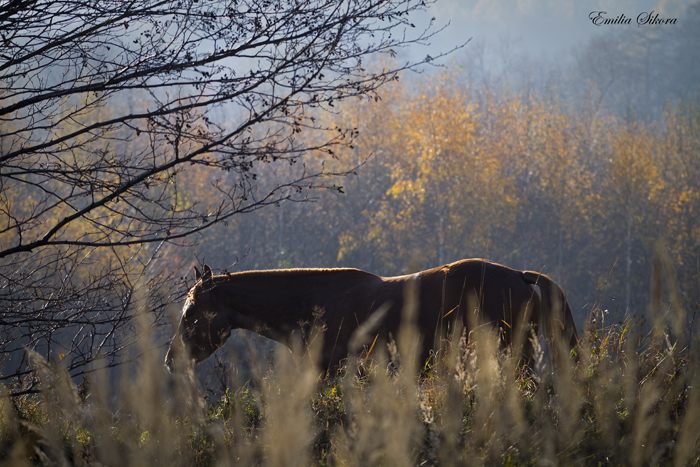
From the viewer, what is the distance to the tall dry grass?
6.03ft

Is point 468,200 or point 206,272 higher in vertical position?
point 206,272

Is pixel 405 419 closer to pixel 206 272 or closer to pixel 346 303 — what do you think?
pixel 346 303

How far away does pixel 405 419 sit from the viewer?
198 centimetres

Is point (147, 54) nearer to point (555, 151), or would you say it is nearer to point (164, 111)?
point (164, 111)

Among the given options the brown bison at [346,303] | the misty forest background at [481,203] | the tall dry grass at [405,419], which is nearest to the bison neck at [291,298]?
the brown bison at [346,303]

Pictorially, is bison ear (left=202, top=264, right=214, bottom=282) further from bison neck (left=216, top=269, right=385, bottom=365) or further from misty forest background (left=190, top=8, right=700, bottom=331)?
misty forest background (left=190, top=8, right=700, bottom=331)

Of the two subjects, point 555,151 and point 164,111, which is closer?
point 164,111

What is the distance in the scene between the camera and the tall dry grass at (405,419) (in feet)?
6.03

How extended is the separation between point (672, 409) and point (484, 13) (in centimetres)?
10709

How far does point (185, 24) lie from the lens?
353cm

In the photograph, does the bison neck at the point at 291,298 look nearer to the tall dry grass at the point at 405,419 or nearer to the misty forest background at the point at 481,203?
the tall dry grass at the point at 405,419

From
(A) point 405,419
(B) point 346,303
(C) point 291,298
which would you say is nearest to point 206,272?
(C) point 291,298

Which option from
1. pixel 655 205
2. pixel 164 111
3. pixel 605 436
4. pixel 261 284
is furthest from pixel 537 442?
pixel 655 205

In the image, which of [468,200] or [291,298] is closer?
[291,298]
